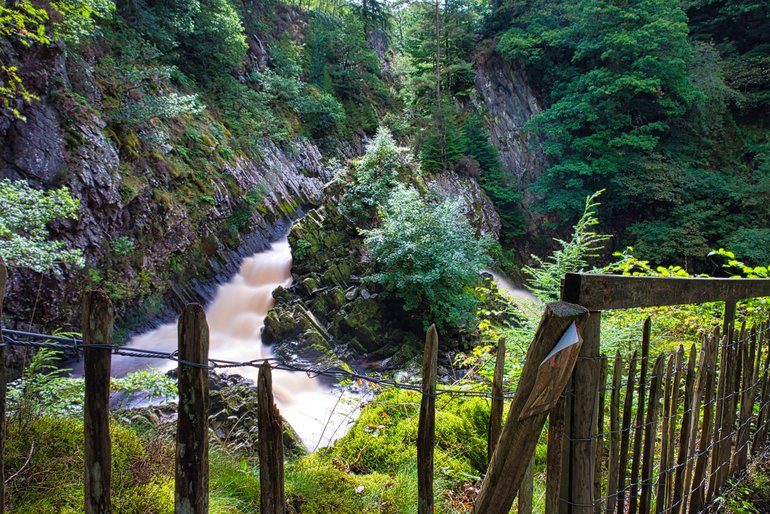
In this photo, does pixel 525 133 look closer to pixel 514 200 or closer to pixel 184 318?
pixel 514 200

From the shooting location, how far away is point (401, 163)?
38.5 ft

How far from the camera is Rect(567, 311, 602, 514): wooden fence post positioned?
1.23 metres

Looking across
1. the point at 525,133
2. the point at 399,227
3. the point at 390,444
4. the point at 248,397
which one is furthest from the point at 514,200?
the point at 390,444

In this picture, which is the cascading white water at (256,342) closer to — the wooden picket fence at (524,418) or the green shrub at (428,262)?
the green shrub at (428,262)

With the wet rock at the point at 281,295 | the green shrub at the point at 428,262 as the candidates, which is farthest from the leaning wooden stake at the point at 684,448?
the wet rock at the point at 281,295

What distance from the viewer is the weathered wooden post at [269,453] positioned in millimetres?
1290

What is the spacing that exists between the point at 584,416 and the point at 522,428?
1.02 feet

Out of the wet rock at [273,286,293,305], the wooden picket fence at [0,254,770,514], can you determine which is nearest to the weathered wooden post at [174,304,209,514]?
the wooden picket fence at [0,254,770,514]

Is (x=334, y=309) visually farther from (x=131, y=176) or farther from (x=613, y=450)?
(x=613, y=450)

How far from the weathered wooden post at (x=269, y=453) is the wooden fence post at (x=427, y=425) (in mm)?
489

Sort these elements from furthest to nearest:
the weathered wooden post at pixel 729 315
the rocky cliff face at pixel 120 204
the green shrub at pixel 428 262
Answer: the green shrub at pixel 428 262
the rocky cliff face at pixel 120 204
the weathered wooden post at pixel 729 315

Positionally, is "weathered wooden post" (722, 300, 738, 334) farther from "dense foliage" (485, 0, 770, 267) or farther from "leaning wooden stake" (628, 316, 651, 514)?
"dense foliage" (485, 0, 770, 267)

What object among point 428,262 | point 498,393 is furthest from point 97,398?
point 428,262

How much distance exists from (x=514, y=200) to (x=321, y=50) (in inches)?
477
